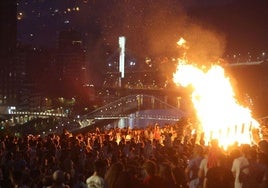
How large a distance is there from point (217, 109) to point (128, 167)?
21.2 metres

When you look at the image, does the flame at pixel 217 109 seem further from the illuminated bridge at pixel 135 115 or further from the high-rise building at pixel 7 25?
the high-rise building at pixel 7 25

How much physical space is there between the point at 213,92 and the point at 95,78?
92.0 meters

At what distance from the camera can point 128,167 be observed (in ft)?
33.3

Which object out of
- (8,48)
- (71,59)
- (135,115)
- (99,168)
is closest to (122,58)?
(71,59)

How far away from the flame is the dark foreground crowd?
24.9 ft

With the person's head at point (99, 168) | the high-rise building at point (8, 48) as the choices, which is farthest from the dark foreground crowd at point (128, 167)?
the high-rise building at point (8, 48)

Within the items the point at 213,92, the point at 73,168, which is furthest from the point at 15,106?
the point at 73,168

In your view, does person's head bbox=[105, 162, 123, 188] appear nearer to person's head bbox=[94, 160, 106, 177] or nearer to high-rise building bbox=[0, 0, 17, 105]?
person's head bbox=[94, 160, 106, 177]

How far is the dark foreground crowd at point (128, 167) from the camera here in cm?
857

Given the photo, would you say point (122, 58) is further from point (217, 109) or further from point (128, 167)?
point (128, 167)

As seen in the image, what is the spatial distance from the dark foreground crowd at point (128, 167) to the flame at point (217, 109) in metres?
7.57

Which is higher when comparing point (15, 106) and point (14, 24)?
point (14, 24)

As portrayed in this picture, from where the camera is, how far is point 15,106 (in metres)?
97.7

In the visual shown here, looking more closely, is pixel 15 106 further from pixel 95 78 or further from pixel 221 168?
pixel 221 168
